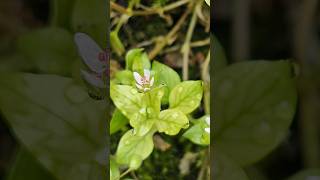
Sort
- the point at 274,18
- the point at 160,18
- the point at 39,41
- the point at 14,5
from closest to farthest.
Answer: the point at 160,18 → the point at 39,41 → the point at 14,5 → the point at 274,18

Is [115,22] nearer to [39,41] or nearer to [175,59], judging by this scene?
[175,59]

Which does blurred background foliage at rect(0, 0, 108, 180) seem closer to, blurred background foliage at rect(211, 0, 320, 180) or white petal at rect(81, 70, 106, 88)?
white petal at rect(81, 70, 106, 88)

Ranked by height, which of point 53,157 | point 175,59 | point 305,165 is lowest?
point 305,165

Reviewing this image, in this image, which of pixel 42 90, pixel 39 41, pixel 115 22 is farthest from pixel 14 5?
pixel 115 22

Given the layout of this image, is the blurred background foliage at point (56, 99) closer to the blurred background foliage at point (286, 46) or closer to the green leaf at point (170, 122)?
the green leaf at point (170, 122)

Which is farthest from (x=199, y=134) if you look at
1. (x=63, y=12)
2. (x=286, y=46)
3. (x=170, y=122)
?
(x=286, y=46)

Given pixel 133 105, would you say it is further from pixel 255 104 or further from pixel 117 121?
pixel 255 104
